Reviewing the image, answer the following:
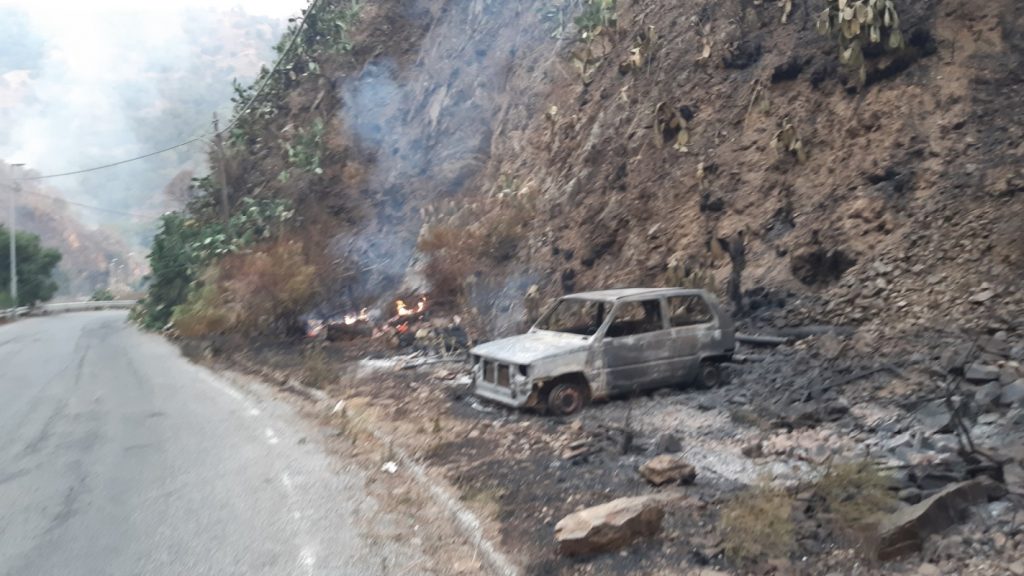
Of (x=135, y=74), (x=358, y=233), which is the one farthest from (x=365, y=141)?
(x=135, y=74)

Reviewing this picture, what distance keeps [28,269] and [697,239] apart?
156 feet

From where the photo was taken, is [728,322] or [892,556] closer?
[892,556]

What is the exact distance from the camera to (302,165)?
28.3 metres

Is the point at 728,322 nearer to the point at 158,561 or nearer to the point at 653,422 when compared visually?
the point at 653,422

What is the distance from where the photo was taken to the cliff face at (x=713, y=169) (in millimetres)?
10961

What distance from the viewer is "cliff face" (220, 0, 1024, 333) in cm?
1096

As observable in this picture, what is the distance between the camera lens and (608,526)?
518 cm

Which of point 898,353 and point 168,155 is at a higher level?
point 168,155

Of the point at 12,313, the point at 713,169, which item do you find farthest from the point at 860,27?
the point at 12,313

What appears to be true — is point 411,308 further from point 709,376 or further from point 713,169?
point 709,376

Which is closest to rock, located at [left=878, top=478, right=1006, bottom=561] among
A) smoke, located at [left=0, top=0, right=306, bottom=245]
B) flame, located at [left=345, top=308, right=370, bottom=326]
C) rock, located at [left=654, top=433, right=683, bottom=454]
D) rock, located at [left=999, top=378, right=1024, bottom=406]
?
rock, located at [left=999, top=378, right=1024, bottom=406]

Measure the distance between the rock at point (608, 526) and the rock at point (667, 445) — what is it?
1980 mm

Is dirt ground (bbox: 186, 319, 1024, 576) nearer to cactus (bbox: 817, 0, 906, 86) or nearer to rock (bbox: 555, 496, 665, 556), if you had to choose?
rock (bbox: 555, 496, 665, 556)

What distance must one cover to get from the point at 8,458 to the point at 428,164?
19499 mm
